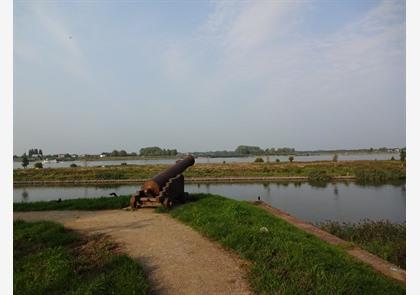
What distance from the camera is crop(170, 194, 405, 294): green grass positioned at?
3865 mm

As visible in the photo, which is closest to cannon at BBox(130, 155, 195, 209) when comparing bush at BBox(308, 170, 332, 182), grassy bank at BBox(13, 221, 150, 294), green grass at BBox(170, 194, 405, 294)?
green grass at BBox(170, 194, 405, 294)

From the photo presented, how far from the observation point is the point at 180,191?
1055 cm

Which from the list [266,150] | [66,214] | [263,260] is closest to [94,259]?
[263,260]

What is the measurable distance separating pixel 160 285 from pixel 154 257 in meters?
1.06

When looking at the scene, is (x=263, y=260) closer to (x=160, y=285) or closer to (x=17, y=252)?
(x=160, y=285)

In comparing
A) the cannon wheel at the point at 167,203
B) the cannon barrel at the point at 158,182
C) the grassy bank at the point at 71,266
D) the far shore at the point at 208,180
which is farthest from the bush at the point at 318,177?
the grassy bank at the point at 71,266

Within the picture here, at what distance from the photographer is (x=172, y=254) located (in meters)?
5.12

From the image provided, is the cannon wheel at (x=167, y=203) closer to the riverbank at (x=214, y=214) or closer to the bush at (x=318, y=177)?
the riverbank at (x=214, y=214)

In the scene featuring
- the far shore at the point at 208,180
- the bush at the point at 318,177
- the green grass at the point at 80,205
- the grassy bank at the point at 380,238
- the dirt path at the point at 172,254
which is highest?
the dirt path at the point at 172,254

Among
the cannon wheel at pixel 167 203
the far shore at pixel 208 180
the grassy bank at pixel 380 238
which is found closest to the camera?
the grassy bank at pixel 380 238

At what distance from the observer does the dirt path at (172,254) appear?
4.00 metres

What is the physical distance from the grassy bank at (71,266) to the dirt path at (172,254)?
0.31 meters

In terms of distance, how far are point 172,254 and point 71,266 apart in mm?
1560

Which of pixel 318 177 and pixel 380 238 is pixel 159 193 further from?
pixel 318 177
